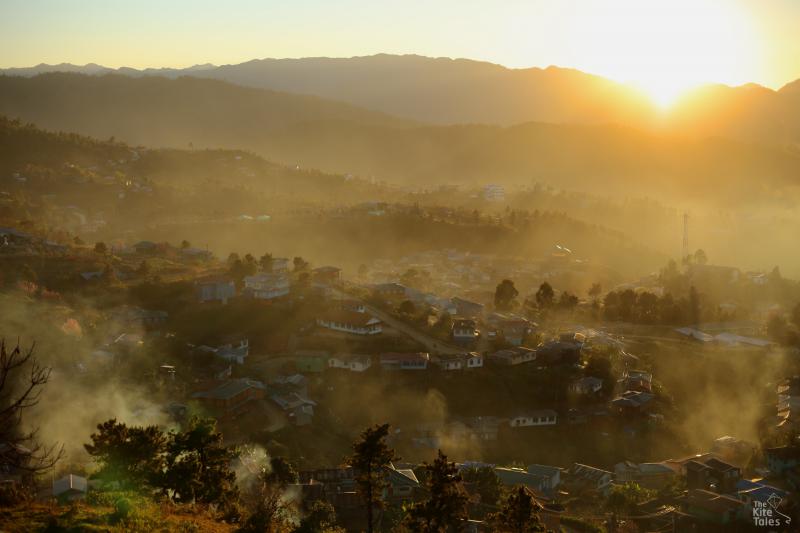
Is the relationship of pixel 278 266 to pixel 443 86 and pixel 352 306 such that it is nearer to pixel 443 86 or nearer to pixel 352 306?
pixel 352 306

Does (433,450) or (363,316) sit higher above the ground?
(363,316)

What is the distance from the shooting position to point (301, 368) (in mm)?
16734

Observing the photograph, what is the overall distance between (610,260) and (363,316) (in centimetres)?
2069

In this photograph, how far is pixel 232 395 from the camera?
1473 cm

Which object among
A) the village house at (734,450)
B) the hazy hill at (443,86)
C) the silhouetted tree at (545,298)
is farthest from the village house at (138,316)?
the hazy hill at (443,86)

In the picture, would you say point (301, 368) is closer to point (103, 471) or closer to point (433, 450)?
point (433, 450)

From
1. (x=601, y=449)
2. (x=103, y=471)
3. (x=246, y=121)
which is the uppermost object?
(x=246, y=121)

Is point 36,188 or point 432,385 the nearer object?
point 432,385

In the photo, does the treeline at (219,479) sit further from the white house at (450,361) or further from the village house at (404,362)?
the white house at (450,361)

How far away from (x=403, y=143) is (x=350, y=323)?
60.9m

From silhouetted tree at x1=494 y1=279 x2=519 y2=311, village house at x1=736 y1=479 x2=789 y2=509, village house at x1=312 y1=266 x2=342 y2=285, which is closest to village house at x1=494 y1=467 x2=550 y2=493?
village house at x1=736 y1=479 x2=789 y2=509

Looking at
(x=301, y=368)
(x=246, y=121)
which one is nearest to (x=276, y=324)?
(x=301, y=368)

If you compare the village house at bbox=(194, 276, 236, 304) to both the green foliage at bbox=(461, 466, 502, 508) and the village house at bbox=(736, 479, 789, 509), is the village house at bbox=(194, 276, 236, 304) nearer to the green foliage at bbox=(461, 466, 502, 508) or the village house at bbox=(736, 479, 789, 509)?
the green foliage at bbox=(461, 466, 502, 508)

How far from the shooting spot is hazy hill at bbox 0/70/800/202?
6431cm
